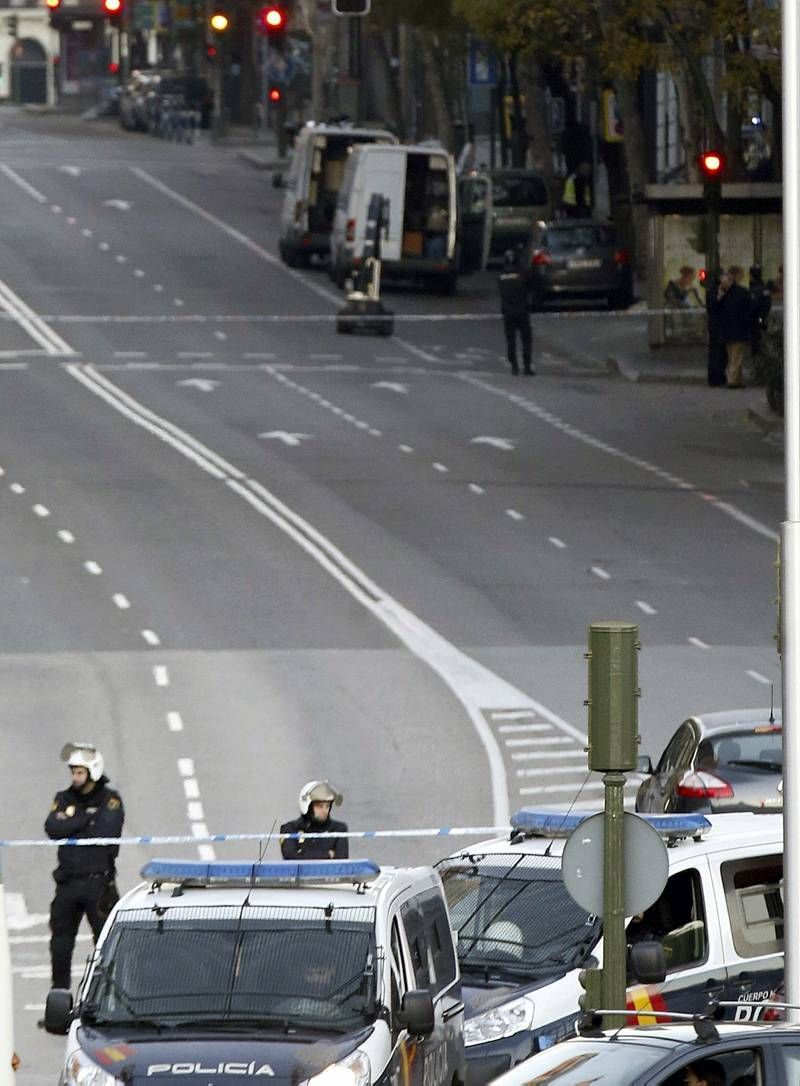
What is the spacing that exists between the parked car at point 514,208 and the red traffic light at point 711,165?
708 inches

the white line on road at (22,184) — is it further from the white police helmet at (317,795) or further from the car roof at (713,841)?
the car roof at (713,841)

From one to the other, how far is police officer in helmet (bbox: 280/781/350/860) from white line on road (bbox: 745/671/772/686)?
9.21m

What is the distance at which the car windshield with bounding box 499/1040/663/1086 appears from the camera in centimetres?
851

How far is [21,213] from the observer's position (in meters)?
65.1

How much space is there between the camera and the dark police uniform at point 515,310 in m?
42.6

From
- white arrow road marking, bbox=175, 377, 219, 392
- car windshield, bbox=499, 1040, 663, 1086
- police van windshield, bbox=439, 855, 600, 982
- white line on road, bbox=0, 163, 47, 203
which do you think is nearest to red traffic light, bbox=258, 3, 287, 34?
white arrow road marking, bbox=175, 377, 219, 392

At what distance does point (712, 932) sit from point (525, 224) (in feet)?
160

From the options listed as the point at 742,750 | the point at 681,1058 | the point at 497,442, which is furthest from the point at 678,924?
the point at 497,442

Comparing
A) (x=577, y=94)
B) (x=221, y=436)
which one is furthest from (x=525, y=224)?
(x=221, y=436)

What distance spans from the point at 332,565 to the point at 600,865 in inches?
714

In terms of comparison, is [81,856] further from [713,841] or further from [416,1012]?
[416,1012]

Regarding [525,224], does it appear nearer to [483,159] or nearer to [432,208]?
[432,208]

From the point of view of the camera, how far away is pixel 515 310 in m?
42.9

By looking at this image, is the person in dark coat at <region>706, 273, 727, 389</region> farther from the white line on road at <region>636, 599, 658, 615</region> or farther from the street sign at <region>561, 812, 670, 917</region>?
the street sign at <region>561, 812, 670, 917</region>
